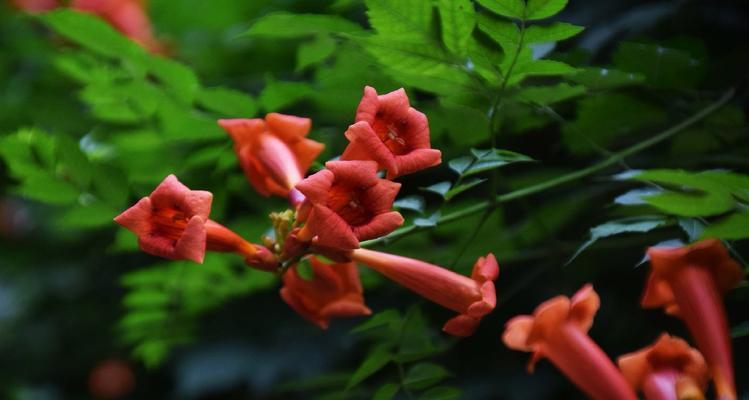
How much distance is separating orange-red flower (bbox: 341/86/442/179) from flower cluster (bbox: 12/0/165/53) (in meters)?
1.62

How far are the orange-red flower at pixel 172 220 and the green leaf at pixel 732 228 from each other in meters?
0.64

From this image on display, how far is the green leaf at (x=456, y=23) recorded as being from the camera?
119 cm

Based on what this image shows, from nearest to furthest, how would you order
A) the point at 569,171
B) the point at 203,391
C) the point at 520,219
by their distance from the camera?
the point at 569,171, the point at 520,219, the point at 203,391

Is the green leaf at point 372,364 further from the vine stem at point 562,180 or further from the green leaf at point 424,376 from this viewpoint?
the vine stem at point 562,180

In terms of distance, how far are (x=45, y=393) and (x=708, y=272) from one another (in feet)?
9.57

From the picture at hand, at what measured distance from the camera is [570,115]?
1.58 m

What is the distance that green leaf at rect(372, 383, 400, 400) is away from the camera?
1341 mm

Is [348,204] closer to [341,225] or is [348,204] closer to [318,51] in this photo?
[341,225]

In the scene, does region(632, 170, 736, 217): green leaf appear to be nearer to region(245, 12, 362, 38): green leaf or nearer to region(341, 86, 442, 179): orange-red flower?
region(341, 86, 442, 179): orange-red flower

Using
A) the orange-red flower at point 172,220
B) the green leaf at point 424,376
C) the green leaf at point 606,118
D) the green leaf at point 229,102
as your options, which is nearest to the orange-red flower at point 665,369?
the green leaf at point 424,376

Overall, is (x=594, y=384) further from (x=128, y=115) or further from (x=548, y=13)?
(x=128, y=115)

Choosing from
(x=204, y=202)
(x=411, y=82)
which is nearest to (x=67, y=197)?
(x=204, y=202)

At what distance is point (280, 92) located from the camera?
5.11 ft

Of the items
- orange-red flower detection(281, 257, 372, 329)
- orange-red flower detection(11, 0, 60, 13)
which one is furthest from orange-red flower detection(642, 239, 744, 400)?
orange-red flower detection(11, 0, 60, 13)
